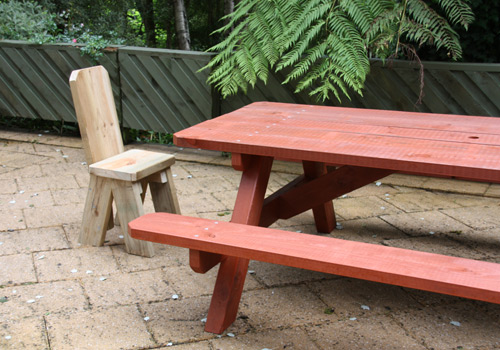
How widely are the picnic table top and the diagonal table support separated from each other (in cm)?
33

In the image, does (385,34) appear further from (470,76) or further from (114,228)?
(114,228)

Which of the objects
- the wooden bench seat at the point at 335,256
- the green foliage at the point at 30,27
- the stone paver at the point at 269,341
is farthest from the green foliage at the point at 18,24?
the stone paver at the point at 269,341

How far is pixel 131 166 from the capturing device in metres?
3.36

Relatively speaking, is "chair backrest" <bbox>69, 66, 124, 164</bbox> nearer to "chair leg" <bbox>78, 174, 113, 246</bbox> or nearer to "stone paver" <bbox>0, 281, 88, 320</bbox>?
"chair leg" <bbox>78, 174, 113, 246</bbox>

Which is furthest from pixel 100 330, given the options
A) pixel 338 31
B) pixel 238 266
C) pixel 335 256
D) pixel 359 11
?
pixel 359 11

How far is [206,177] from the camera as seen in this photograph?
4.96 meters

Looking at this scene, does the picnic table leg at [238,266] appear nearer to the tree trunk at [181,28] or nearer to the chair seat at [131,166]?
the chair seat at [131,166]

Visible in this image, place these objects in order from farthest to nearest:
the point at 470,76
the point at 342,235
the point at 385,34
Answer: the point at 470,76 < the point at 385,34 < the point at 342,235

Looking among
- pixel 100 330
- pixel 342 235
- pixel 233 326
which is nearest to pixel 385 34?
pixel 342 235

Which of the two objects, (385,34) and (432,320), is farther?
(385,34)

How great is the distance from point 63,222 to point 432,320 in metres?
2.43

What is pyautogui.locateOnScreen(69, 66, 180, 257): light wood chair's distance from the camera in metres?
3.32

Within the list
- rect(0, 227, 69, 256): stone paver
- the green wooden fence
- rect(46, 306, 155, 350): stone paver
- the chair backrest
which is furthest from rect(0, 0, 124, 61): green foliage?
rect(46, 306, 155, 350): stone paver

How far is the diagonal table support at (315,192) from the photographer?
10.7 feet
